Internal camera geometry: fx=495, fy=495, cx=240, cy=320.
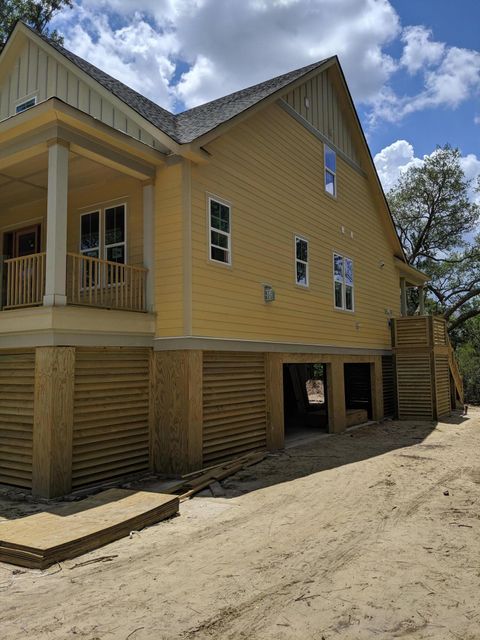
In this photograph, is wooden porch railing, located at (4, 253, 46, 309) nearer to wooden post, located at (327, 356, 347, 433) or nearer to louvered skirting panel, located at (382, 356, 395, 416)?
wooden post, located at (327, 356, 347, 433)

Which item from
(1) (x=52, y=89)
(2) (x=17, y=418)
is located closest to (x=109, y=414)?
(2) (x=17, y=418)

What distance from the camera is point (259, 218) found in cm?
1173

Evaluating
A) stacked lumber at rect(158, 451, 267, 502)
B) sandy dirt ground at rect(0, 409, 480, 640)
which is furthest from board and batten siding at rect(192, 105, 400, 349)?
sandy dirt ground at rect(0, 409, 480, 640)

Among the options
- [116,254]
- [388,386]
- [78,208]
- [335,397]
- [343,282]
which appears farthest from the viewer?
[388,386]

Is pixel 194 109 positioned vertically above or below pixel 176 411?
above

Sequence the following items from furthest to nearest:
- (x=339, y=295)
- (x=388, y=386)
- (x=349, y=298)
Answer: (x=388, y=386), (x=349, y=298), (x=339, y=295)

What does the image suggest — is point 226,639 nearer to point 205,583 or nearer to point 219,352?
point 205,583

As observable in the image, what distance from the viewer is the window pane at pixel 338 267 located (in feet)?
50.6

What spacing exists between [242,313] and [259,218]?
8.12 feet

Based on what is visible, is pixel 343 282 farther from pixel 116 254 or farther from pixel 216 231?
pixel 116 254

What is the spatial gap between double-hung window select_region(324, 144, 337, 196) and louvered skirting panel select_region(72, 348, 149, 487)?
899 cm

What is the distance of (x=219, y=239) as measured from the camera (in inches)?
405

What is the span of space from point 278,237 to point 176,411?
17.8ft

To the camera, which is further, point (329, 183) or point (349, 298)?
point (349, 298)
